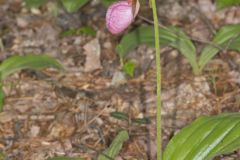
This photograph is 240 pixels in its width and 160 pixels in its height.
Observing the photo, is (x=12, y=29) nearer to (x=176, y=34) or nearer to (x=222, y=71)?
(x=176, y=34)

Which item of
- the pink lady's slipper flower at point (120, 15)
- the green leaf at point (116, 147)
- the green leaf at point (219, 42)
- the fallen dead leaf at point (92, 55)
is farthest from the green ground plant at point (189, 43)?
the pink lady's slipper flower at point (120, 15)

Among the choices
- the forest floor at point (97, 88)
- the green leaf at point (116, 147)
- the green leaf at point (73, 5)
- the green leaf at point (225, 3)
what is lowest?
the green leaf at point (116, 147)

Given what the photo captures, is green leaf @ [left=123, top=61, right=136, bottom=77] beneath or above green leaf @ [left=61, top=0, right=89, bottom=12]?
beneath

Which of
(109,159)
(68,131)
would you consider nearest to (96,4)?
(68,131)

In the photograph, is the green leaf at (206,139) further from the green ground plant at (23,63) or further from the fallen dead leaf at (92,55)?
the fallen dead leaf at (92,55)

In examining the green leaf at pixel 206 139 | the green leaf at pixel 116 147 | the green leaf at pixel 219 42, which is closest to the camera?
the green leaf at pixel 206 139

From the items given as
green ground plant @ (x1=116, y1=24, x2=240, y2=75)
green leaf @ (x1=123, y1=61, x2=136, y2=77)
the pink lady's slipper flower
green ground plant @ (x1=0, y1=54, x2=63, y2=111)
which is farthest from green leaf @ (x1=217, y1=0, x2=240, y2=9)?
the pink lady's slipper flower

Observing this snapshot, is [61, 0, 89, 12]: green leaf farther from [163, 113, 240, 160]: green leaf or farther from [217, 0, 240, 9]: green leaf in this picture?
[163, 113, 240, 160]: green leaf

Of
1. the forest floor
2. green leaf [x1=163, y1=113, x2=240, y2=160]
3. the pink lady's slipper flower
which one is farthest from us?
the forest floor
